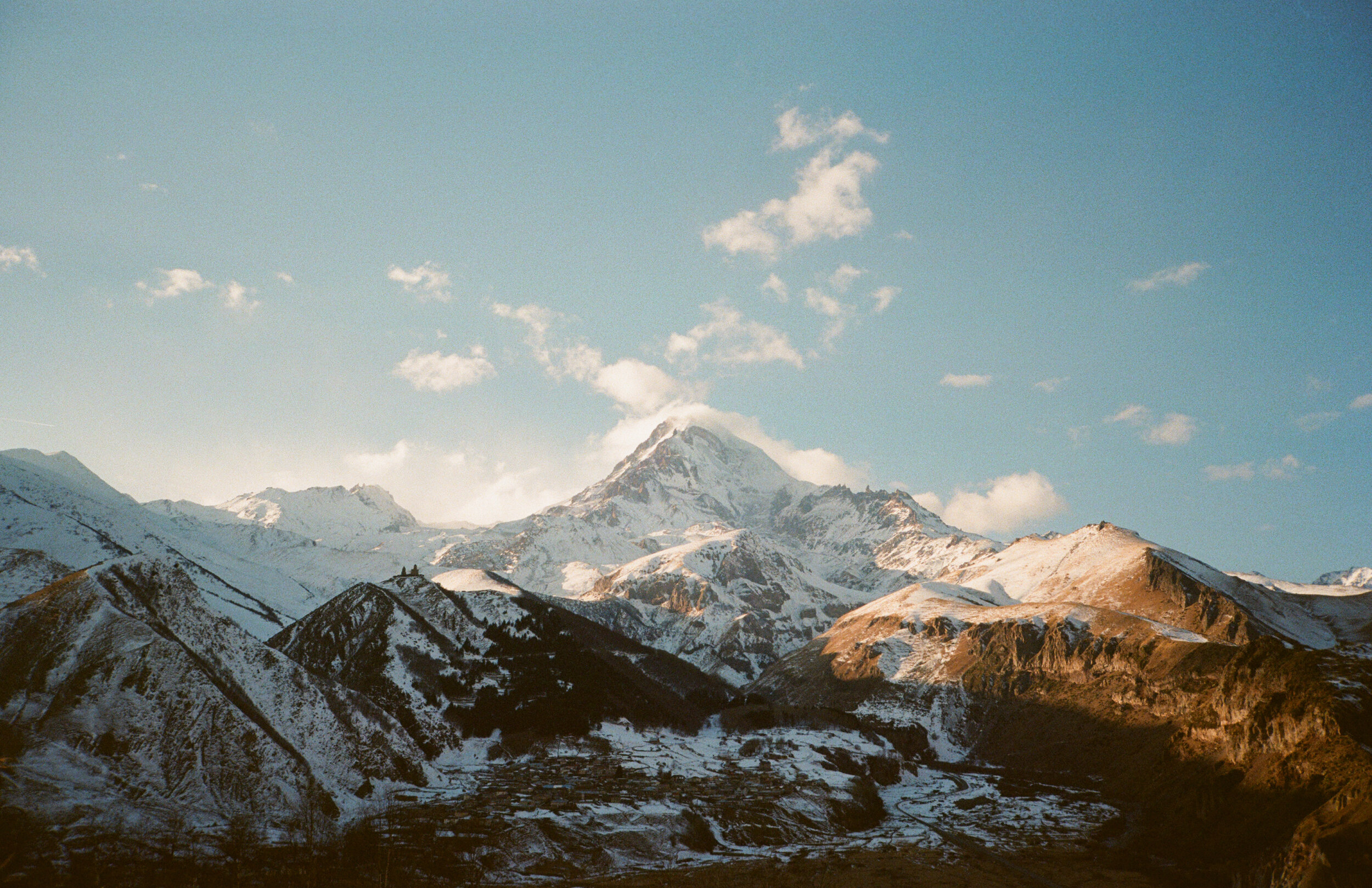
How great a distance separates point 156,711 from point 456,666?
90391mm

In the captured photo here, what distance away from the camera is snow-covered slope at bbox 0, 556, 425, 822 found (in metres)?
67.3

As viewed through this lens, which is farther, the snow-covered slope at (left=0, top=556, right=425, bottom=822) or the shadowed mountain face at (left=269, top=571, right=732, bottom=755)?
the shadowed mountain face at (left=269, top=571, right=732, bottom=755)

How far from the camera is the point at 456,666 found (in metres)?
163

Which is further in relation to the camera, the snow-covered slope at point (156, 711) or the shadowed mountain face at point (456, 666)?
the shadowed mountain face at point (456, 666)

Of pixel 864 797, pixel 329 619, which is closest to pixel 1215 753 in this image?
pixel 864 797

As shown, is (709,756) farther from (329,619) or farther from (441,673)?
(329,619)

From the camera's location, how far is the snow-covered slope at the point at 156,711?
6731cm

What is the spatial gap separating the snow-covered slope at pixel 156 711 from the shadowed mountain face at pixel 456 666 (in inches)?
1603

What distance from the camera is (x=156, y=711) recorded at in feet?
246

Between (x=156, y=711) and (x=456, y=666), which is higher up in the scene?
(x=156, y=711)

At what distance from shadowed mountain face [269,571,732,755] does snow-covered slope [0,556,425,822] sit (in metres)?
40.7

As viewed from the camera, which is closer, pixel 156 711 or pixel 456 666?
pixel 156 711

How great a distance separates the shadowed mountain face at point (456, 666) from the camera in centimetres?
14475

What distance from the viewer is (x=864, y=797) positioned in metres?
133
